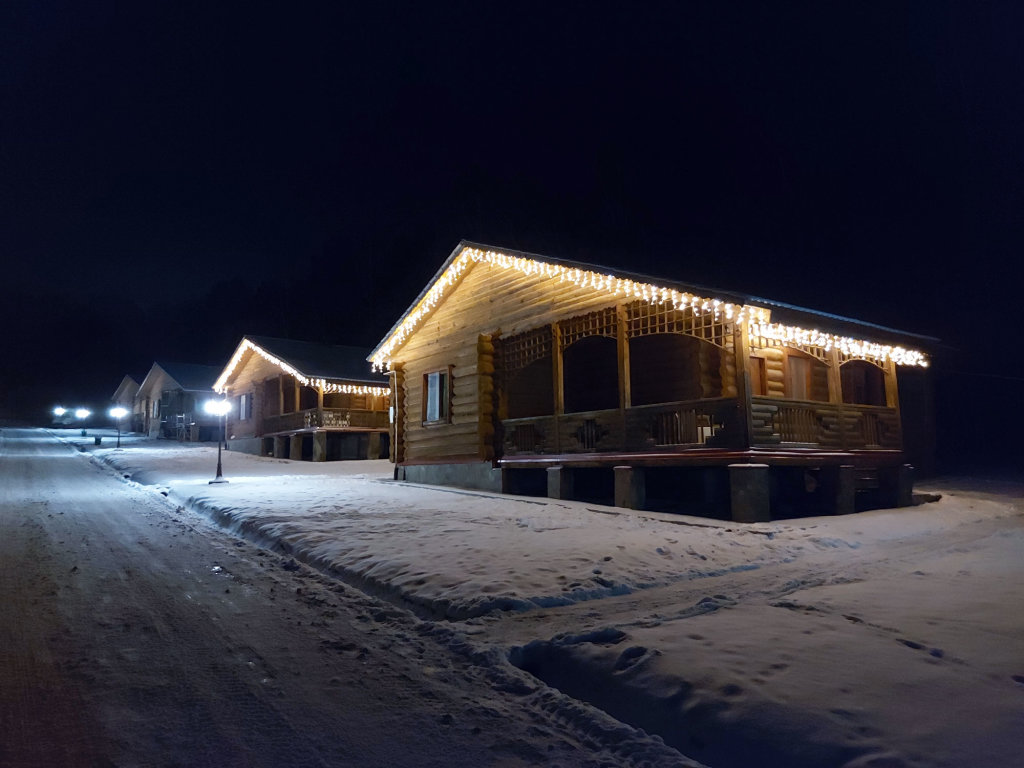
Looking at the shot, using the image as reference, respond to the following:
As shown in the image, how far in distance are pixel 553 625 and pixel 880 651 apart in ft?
7.95

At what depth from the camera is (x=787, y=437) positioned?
13.0 meters

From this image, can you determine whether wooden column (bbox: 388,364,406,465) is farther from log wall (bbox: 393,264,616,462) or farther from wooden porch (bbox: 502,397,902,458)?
wooden porch (bbox: 502,397,902,458)

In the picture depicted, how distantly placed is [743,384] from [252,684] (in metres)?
9.89

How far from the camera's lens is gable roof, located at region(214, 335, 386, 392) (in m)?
31.5

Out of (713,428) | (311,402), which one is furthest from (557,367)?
(311,402)

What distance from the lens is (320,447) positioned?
31.1 m

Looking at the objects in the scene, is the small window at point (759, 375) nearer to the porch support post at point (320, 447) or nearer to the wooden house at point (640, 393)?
the wooden house at point (640, 393)

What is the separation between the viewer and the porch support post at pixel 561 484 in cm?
1542

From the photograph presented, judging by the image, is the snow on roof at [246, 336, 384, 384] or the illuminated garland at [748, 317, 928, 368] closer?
the illuminated garland at [748, 317, 928, 368]

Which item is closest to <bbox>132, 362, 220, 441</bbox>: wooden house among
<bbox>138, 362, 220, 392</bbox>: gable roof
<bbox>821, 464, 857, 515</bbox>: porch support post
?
<bbox>138, 362, 220, 392</bbox>: gable roof

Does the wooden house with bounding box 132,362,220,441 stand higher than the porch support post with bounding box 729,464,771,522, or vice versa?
the wooden house with bounding box 132,362,220,441

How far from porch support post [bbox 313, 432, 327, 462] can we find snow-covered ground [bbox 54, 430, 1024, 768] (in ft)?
59.1

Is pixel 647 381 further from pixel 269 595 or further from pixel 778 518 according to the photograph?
pixel 269 595

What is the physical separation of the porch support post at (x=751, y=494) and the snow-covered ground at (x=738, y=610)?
358 mm
